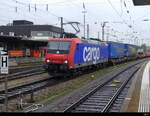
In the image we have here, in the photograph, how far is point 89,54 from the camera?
23.5m

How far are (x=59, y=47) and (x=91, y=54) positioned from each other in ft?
17.3

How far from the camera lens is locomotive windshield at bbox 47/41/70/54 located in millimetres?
19312

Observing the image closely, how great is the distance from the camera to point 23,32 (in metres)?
77.5

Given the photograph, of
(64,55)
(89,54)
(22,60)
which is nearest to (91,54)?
(89,54)

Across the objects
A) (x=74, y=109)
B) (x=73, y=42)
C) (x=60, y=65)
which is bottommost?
(x=74, y=109)

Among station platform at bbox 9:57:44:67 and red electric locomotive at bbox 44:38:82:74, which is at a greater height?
red electric locomotive at bbox 44:38:82:74

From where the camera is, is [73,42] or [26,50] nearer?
A: [73,42]

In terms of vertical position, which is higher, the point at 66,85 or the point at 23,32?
the point at 23,32

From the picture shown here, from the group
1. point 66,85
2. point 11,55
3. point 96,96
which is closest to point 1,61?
point 96,96

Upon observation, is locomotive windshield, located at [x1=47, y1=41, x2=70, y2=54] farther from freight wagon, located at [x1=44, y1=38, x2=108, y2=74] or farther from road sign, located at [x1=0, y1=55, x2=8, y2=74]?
road sign, located at [x1=0, y1=55, x2=8, y2=74]

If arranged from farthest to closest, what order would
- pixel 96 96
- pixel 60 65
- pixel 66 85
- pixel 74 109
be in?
pixel 60 65 < pixel 66 85 < pixel 96 96 < pixel 74 109

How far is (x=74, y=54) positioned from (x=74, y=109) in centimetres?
894

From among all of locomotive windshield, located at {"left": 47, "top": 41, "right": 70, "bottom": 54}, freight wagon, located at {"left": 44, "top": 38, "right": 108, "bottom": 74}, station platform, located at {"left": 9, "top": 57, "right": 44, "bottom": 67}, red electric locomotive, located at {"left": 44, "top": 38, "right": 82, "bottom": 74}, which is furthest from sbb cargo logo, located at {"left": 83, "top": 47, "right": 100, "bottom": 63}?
station platform, located at {"left": 9, "top": 57, "right": 44, "bottom": 67}

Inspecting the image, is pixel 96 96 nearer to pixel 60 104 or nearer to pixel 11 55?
pixel 60 104
